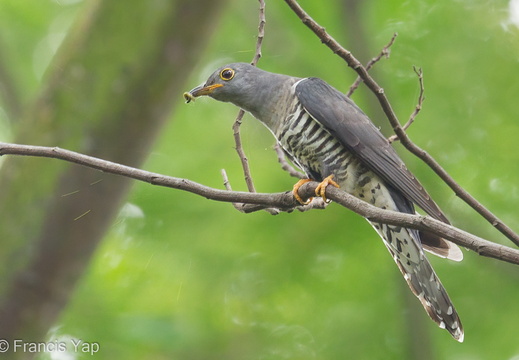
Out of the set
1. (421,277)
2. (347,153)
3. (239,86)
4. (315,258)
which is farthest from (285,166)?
(315,258)

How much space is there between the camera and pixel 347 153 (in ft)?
11.1

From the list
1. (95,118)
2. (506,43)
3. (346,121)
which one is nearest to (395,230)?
(346,121)

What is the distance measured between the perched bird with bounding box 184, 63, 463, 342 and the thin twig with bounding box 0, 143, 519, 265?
710mm

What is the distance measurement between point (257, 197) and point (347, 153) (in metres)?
1.15

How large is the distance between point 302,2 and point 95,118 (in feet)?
5.95

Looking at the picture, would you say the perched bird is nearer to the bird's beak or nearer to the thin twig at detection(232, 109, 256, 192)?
the bird's beak

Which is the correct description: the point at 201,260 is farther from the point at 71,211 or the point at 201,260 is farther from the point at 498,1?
the point at 498,1

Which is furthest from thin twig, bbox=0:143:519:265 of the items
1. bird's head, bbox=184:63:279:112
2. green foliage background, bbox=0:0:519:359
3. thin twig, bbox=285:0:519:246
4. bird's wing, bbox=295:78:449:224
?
green foliage background, bbox=0:0:519:359

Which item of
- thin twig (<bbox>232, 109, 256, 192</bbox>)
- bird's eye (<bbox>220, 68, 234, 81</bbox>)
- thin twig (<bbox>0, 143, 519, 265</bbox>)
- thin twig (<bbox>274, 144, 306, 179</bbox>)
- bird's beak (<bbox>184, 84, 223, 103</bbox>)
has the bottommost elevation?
thin twig (<bbox>0, 143, 519, 265</bbox>)

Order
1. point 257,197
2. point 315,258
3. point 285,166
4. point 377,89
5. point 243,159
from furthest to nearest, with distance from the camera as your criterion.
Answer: point 315,258 → point 285,166 → point 243,159 → point 377,89 → point 257,197

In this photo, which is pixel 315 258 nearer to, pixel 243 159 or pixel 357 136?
pixel 357 136

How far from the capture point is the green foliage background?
4469mm

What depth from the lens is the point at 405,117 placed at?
4.77m

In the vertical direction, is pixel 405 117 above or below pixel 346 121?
above
